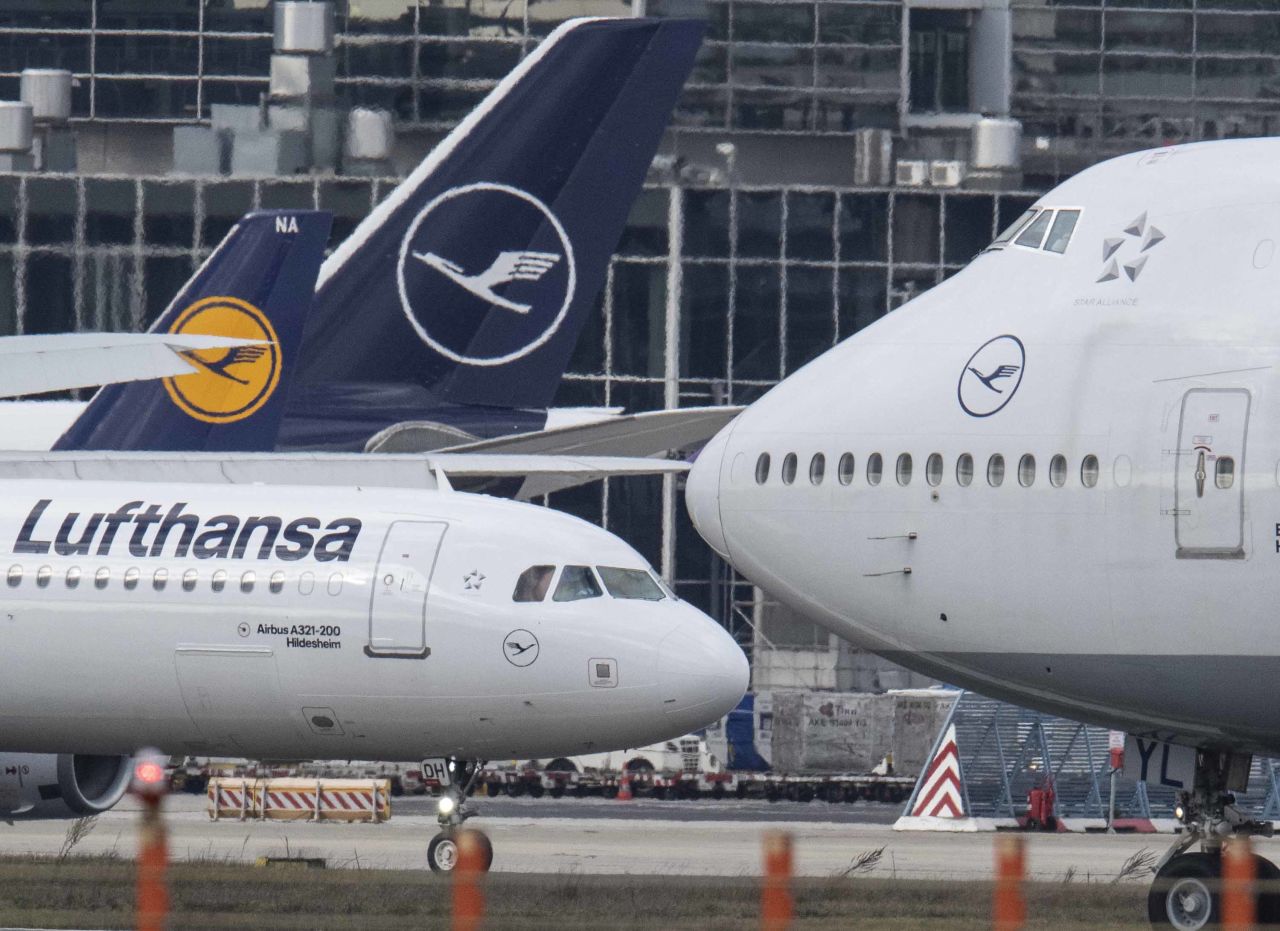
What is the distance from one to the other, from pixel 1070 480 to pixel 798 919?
473cm

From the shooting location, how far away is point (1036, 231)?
16.1 m

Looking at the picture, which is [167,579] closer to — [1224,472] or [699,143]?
[1224,472]

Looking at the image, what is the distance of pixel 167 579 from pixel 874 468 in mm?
10915

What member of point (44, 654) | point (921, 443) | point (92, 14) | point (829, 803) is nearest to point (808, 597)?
point (921, 443)

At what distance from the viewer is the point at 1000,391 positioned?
1546 cm

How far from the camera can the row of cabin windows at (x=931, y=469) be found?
590 inches

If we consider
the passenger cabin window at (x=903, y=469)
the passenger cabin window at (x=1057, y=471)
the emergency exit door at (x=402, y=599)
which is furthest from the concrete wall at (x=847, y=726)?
the passenger cabin window at (x=1057, y=471)

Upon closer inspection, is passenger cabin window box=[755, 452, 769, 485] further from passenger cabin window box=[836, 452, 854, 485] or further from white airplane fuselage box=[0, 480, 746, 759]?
white airplane fuselage box=[0, 480, 746, 759]

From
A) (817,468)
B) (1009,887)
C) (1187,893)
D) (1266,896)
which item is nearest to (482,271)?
(817,468)

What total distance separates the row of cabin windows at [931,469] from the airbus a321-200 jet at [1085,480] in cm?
1

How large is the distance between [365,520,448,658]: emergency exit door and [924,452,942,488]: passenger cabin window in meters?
9.03

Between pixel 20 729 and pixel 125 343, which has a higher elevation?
pixel 125 343

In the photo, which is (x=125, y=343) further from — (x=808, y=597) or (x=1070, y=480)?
(x=1070, y=480)

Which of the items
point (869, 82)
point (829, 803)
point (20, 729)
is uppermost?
point (869, 82)
